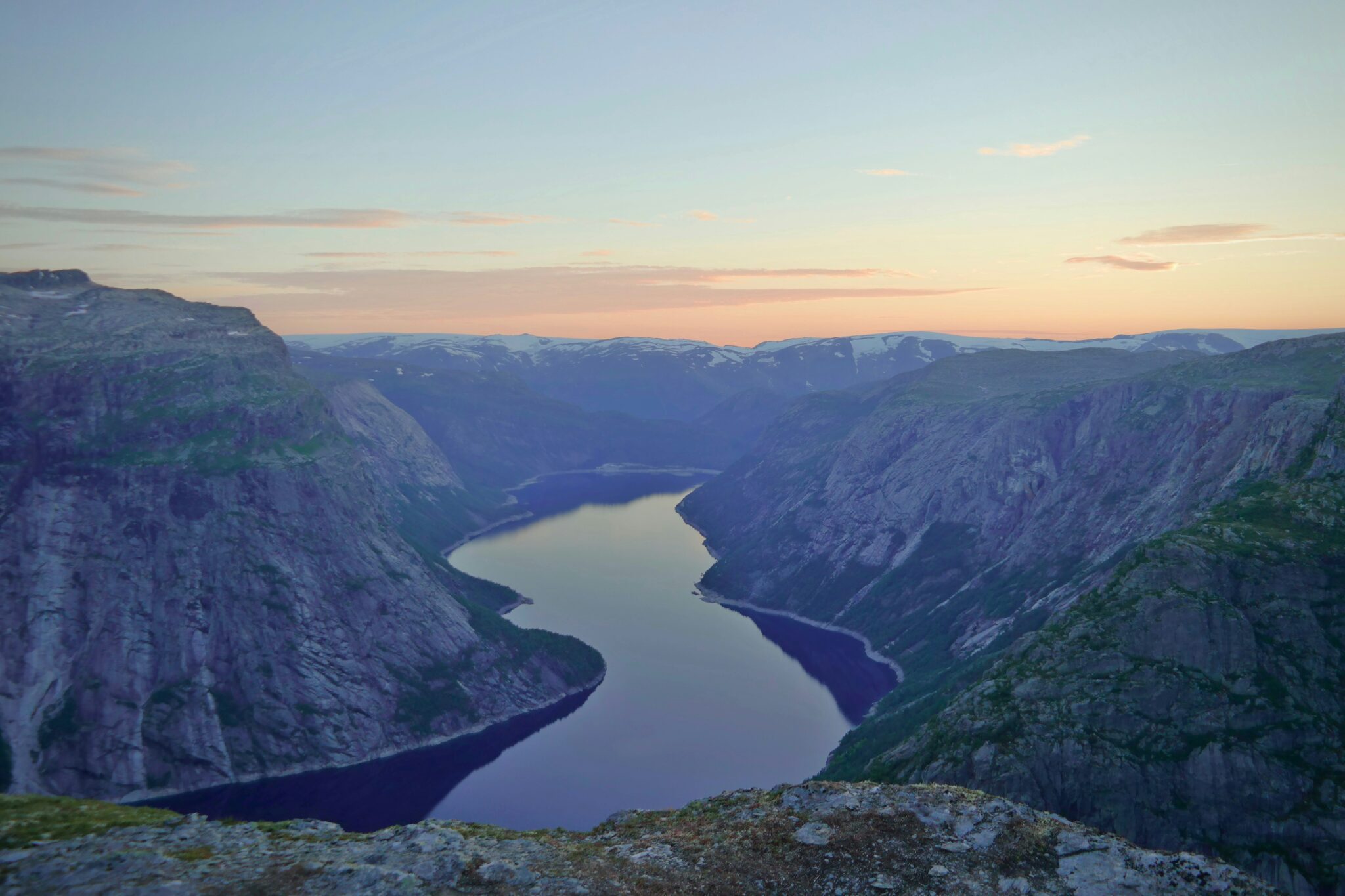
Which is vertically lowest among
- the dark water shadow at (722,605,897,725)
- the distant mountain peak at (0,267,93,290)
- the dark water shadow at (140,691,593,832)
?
the dark water shadow at (140,691,593,832)

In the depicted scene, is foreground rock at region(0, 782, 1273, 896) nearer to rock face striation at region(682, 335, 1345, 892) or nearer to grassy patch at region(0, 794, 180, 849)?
grassy patch at region(0, 794, 180, 849)

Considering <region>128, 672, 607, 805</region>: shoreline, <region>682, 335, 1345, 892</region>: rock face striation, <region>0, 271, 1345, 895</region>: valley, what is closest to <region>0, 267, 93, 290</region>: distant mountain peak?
<region>0, 271, 1345, 895</region>: valley

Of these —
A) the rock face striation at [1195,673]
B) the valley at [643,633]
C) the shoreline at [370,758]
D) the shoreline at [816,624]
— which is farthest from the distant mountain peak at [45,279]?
the rock face striation at [1195,673]

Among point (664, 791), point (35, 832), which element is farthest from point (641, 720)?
point (35, 832)

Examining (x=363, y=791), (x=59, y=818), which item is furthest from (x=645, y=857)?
(x=363, y=791)

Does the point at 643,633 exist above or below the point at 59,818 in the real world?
below

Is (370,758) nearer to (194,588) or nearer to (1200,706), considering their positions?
(194,588)
